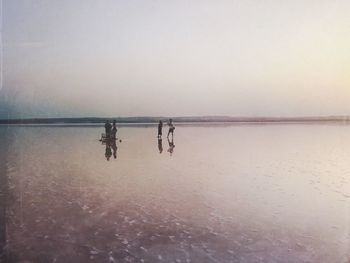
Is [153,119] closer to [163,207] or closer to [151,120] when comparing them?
[151,120]

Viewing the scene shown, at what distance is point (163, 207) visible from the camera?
2.47 meters

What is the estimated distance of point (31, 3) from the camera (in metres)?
2.03

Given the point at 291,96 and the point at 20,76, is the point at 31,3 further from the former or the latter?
the point at 291,96

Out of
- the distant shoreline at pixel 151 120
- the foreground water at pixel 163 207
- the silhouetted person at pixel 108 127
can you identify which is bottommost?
the foreground water at pixel 163 207

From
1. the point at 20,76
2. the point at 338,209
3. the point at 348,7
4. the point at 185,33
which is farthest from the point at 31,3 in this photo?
the point at 338,209

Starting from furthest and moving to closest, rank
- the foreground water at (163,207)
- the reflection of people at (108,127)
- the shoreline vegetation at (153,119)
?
the reflection of people at (108,127), the shoreline vegetation at (153,119), the foreground water at (163,207)

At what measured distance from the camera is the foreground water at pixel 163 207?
2021mm

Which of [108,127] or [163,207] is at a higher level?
[108,127]

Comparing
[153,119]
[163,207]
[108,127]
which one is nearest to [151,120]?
[153,119]

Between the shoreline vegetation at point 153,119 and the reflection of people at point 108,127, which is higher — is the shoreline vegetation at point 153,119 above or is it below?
above

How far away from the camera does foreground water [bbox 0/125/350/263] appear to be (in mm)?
2021

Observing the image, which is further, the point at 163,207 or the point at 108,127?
the point at 163,207

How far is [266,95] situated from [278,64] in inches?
8.1

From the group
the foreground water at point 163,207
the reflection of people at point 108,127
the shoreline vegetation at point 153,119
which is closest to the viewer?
the foreground water at point 163,207
